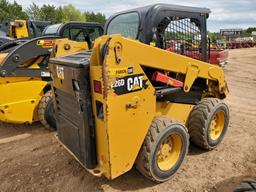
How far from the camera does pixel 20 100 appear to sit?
5.29m

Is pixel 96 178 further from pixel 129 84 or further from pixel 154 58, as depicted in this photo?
pixel 154 58

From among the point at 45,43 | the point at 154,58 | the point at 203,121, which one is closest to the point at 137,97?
the point at 154,58

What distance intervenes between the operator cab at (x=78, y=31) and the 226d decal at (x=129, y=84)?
3646 millimetres

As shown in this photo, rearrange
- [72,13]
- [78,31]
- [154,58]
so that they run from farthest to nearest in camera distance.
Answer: [72,13] < [78,31] < [154,58]

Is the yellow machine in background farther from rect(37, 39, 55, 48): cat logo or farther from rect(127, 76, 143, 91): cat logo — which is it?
rect(127, 76, 143, 91): cat logo

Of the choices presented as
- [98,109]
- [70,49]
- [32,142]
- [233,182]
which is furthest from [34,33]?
[233,182]

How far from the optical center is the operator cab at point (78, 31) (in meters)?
6.49

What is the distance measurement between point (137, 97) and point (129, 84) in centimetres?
20

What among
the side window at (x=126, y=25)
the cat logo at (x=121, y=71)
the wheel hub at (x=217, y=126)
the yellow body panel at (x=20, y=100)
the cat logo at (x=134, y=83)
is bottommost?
the wheel hub at (x=217, y=126)

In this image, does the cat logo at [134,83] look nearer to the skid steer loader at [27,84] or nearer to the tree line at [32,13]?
the skid steer loader at [27,84]

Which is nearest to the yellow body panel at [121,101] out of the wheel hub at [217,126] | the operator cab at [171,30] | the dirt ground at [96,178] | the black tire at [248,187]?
the operator cab at [171,30]

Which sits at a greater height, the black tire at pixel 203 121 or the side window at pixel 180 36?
the side window at pixel 180 36

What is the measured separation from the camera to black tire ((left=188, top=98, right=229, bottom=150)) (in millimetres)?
4156

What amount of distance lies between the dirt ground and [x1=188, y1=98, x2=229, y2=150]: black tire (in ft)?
0.69
